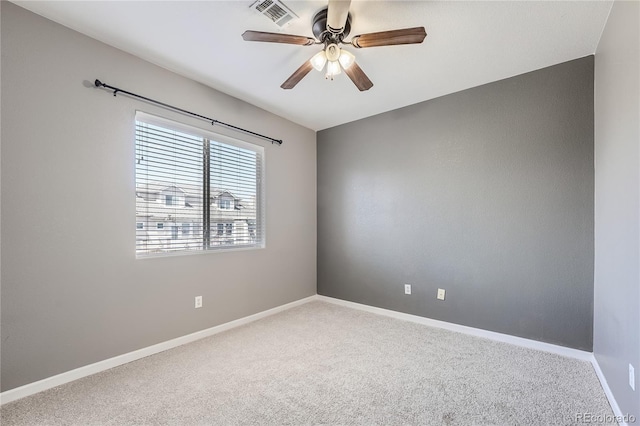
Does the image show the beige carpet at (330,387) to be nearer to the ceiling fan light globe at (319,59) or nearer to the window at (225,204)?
the window at (225,204)

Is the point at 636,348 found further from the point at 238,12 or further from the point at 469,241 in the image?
the point at 238,12

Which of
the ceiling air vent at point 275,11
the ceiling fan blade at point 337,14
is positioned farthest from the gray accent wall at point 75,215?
the ceiling fan blade at point 337,14

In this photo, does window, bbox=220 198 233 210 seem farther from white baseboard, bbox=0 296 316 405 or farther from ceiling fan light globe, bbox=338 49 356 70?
ceiling fan light globe, bbox=338 49 356 70

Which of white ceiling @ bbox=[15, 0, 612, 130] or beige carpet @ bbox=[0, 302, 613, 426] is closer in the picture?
beige carpet @ bbox=[0, 302, 613, 426]

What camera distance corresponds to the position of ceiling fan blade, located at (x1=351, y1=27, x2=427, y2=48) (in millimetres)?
1673

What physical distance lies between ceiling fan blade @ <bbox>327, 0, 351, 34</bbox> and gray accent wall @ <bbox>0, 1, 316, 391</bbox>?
5.61ft

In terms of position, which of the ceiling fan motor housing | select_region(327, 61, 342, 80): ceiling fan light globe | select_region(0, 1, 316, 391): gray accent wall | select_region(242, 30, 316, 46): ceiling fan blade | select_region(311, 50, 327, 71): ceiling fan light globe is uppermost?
the ceiling fan motor housing

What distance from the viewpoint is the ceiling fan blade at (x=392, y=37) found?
1.67 meters

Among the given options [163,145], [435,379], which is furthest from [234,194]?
[435,379]

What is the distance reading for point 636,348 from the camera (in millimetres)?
1394

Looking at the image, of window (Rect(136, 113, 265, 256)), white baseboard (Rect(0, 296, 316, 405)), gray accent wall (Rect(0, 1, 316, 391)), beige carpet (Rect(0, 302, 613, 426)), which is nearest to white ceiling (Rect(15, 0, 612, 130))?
gray accent wall (Rect(0, 1, 316, 391))

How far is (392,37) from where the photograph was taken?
5.68ft

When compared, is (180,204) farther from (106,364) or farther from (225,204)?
(106,364)

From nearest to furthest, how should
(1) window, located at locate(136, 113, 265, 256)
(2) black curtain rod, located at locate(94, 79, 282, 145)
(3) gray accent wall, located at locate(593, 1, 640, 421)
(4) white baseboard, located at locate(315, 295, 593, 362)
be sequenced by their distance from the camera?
(3) gray accent wall, located at locate(593, 1, 640, 421) → (2) black curtain rod, located at locate(94, 79, 282, 145) → (4) white baseboard, located at locate(315, 295, 593, 362) → (1) window, located at locate(136, 113, 265, 256)
